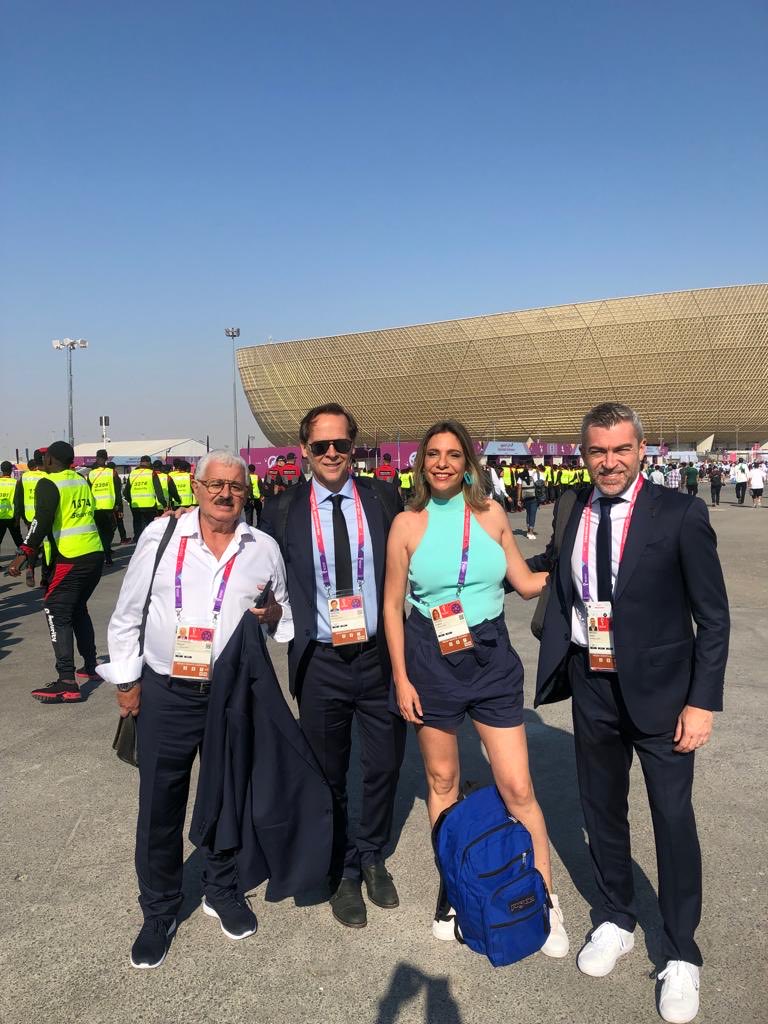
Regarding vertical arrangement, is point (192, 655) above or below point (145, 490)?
below

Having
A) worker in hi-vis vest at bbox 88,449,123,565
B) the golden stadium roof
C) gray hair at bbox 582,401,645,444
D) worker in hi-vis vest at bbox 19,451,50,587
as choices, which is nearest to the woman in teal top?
gray hair at bbox 582,401,645,444

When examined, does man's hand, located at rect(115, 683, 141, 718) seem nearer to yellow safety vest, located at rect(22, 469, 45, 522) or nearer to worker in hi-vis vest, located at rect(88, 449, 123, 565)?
yellow safety vest, located at rect(22, 469, 45, 522)

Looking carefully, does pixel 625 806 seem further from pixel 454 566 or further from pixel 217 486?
pixel 217 486

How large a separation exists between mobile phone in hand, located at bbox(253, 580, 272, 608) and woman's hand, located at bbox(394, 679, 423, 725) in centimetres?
55

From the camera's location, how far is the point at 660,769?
2363mm

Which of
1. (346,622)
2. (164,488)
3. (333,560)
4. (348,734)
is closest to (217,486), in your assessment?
(333,560)

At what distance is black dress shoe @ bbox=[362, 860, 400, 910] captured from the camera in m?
2.78

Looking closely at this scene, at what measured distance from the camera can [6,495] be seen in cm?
1220

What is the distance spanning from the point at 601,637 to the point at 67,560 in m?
4.44

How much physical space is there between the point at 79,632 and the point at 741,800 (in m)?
4.56

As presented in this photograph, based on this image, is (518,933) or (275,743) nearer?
(518,933)

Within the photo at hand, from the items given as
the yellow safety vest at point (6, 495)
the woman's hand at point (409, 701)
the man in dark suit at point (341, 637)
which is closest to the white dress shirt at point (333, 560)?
the man in dark suit at point (341, 637)

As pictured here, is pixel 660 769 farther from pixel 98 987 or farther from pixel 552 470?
pixel 552 470

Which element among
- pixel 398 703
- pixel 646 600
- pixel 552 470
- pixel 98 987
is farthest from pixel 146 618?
pixel 552 470
